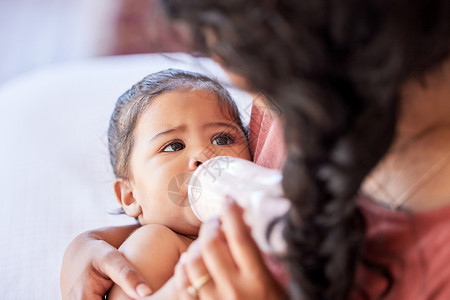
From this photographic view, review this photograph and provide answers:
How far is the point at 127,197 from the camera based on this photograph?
1129 millimetres

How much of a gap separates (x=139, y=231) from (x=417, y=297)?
0.55 metres

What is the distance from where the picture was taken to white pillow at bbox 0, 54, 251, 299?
1201 mm

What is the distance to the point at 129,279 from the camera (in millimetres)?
860

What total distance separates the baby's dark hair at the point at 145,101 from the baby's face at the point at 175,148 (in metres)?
0.02

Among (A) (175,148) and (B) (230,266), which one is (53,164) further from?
(B) (230,266)

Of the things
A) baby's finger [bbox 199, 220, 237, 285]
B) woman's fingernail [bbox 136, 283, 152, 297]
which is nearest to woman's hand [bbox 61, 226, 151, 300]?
woman's fingernail [bbox 136, 283, 152, 297]

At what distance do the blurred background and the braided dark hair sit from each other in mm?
2006

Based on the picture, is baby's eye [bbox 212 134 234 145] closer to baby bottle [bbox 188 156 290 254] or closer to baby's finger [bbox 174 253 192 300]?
baby bottle [bbox 188 156 290 254]

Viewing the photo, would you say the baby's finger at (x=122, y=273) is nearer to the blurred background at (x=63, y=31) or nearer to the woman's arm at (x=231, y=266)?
the woman's arm at (x=231, y=266)

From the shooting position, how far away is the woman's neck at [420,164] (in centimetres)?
61

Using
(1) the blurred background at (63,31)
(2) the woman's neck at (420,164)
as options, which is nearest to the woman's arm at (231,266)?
(2) the woman's neck at (420,164)

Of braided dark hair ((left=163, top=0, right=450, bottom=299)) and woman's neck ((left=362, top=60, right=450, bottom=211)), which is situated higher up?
braided dark hair ((left=163, top=0, right=450, bottom=299))

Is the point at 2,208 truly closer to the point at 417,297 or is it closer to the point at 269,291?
the point at 269,291

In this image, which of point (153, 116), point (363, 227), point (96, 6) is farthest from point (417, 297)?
point (96, 6)
